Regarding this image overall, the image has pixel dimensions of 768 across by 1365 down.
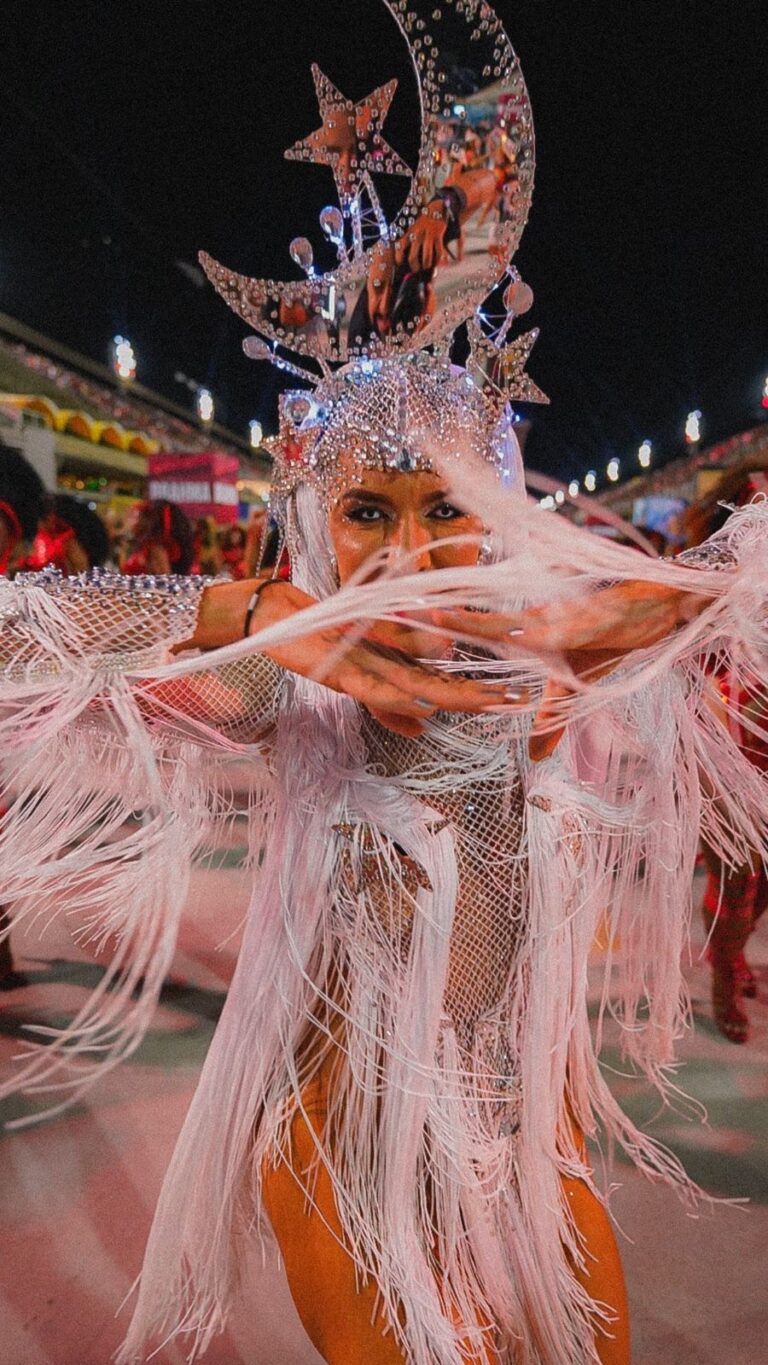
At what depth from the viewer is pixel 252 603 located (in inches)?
35.1

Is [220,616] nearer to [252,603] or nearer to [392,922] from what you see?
[252,603]

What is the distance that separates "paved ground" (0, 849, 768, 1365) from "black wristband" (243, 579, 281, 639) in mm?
603

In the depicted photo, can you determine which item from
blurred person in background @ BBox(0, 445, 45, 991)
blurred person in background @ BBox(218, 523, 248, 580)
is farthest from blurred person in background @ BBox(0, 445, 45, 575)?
blurred person in background @ BBox(218, 523, 248, 580)

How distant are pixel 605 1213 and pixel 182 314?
2762cm

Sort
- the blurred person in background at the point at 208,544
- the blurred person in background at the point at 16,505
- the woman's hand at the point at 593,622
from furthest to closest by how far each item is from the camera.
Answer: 1. the blurred person in background at the point at 208,544
2. the blurred person in background at the point at 16,505
3. the woman's hand at the point at 593,622

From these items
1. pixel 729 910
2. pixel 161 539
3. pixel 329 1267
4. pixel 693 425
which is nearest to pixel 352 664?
pixel 329 1267

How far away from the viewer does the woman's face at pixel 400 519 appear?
105 cm

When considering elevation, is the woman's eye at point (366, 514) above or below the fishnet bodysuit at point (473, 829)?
above

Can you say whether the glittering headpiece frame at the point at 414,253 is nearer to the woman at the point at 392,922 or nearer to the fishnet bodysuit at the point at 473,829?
the woman at the point at 392,922

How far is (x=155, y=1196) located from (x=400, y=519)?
194 centimetres

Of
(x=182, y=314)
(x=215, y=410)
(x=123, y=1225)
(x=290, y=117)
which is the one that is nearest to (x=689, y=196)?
(x=290, y=117)

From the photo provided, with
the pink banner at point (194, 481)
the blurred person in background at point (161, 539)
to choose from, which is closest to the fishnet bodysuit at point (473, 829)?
the blurred person in background at point (161, 539)

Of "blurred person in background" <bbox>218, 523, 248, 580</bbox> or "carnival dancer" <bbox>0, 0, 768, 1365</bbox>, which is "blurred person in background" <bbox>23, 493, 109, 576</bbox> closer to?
"blurred person in background" <bbox>218, 523, 248, 580</bbox>

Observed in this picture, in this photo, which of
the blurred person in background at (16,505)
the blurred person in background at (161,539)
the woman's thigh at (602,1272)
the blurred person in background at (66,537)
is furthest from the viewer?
the blurred person in background at (161,539)
